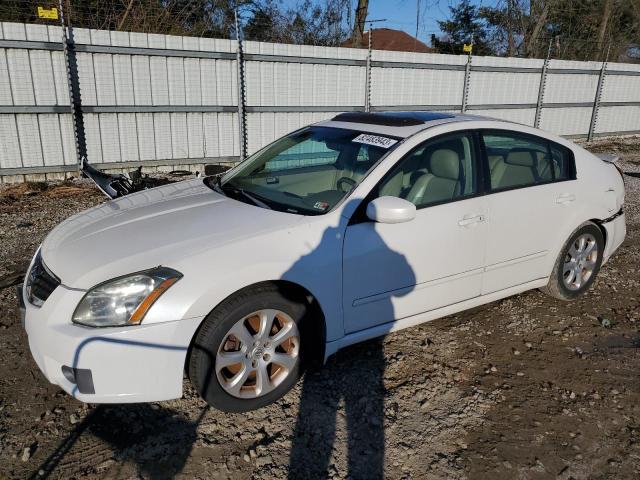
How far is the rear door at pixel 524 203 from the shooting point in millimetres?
3744

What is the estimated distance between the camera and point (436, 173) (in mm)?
3584

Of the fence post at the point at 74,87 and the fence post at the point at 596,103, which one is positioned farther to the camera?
the fence post at the point at 596,103

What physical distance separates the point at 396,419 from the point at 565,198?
2305 mm

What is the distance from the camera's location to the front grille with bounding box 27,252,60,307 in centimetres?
271

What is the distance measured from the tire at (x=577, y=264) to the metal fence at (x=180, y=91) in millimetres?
7313

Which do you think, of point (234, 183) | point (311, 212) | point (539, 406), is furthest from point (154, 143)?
point (539, 406)

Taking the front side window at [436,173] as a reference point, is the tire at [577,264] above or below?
below

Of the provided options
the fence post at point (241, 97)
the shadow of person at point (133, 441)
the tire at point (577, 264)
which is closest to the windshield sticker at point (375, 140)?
the tire at point (577, 264)

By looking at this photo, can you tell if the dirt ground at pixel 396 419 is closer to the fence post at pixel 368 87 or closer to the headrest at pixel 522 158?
the headrest at pixel 522 158

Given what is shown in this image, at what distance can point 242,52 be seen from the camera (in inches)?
392

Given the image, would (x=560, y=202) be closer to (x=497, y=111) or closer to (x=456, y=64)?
(x=456, y=64)

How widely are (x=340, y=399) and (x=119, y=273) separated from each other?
4.74 ft

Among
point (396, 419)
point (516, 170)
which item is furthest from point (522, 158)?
point (396, 419)

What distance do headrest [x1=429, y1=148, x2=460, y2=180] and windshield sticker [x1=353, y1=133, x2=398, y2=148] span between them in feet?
1.09
